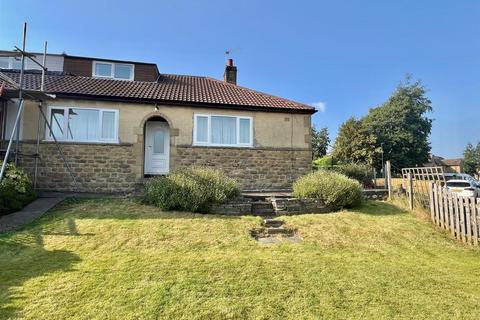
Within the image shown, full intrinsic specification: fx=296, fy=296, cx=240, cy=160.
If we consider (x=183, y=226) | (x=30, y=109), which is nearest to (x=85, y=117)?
(x=30, y=109)

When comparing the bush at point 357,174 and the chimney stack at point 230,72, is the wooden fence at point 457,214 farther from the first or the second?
the chimney stack at point 230,72

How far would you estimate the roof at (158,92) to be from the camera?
40.6ft

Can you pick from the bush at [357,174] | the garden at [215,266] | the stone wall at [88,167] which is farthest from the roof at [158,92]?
the garden at [215,266]

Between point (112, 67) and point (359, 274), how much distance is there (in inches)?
580

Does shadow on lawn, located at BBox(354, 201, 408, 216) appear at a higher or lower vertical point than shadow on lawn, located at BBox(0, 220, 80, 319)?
Result: higher

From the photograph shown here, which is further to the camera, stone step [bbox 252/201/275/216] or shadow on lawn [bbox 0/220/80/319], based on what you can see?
stone step [bbox 252/201/275/216]

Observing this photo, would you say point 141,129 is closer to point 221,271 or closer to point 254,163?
point 254,163

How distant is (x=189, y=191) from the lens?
8.77 metres

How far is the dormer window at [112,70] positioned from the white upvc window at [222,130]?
509cm

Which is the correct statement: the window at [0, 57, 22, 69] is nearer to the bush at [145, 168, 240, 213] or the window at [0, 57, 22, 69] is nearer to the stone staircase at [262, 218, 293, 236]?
the bush at [145, 168, 240, 213]

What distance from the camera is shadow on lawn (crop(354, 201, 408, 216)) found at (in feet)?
32.4

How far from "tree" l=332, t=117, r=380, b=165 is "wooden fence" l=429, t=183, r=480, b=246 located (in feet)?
99.4

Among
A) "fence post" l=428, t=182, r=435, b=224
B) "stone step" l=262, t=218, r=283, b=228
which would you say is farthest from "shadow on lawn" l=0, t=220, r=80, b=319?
"fence post" l=428, t=182, r=435, b=224

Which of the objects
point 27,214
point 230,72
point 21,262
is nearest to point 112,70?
point 230,72
